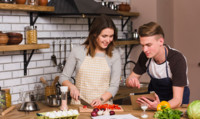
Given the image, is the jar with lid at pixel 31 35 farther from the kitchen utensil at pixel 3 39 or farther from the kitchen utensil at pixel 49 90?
the kitchen utensil at pixel 49 90

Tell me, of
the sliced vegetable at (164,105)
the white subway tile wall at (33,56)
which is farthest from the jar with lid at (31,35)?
the sliced vegetable at (164,105)

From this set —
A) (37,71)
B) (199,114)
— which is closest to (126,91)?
(37,71)

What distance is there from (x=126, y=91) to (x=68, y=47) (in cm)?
112

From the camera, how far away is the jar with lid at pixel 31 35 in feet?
9.97

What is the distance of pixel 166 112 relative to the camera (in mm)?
2033

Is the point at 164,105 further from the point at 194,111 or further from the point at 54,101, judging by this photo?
the point at 54,101

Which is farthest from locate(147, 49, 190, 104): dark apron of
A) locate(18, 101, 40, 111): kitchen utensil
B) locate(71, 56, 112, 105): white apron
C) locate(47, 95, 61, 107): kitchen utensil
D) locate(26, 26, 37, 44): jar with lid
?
locate(26, 26, 37, 44): jar with lid

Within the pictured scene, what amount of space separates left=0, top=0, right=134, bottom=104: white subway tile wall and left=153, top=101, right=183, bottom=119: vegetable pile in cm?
182

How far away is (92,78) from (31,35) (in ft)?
3.07

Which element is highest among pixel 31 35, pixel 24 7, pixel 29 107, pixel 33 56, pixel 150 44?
pixel 24 7

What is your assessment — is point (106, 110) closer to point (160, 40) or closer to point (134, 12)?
point (160, 40)

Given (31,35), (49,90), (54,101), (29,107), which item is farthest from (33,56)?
(29,107)

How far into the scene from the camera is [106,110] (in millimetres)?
2188

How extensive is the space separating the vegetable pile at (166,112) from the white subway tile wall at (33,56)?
182 centimetres
